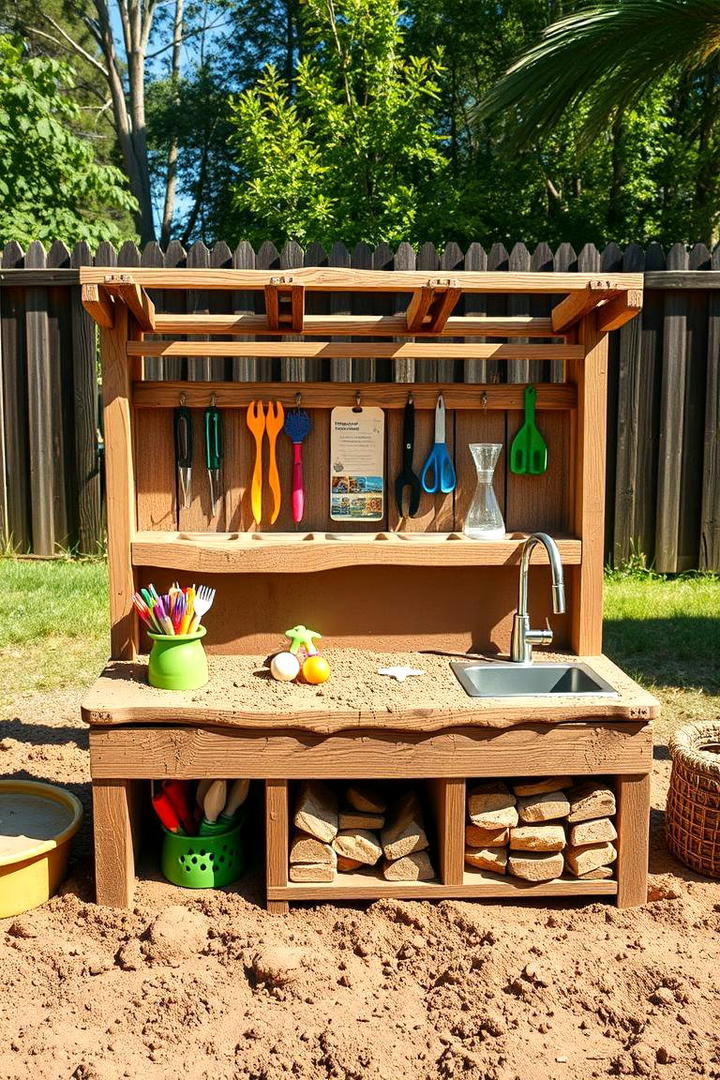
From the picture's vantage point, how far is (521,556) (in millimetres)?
3088

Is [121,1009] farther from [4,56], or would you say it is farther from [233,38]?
[233,38]

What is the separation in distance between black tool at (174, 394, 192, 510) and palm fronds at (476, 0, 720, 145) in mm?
3540

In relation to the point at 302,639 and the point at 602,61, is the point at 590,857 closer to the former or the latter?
the point at 302,639

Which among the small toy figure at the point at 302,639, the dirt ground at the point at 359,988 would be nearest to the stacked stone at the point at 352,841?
the dirt ground at the point at 359,988

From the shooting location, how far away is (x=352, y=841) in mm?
2814

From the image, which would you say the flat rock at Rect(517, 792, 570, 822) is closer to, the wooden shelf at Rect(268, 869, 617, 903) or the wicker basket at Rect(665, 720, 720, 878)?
the wooden shelf at Rect(268, 869, 617, 903)

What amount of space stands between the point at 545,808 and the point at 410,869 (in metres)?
0.43

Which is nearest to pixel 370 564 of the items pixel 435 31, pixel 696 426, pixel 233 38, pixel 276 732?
pixel 276 732

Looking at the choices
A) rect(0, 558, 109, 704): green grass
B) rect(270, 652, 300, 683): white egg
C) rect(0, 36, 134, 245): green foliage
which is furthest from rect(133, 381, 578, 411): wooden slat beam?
rect(0, 36, 134, 245): green foliage

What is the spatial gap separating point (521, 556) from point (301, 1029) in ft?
5.03

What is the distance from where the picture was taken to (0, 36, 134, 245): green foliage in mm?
9367

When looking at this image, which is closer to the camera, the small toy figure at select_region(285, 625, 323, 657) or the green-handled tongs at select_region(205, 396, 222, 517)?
the small toy figure at select_region(285, 625, 323, 657)

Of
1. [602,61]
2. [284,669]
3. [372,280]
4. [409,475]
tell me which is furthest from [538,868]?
[602,61]

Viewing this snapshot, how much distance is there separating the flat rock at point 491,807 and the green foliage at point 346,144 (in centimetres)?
814
